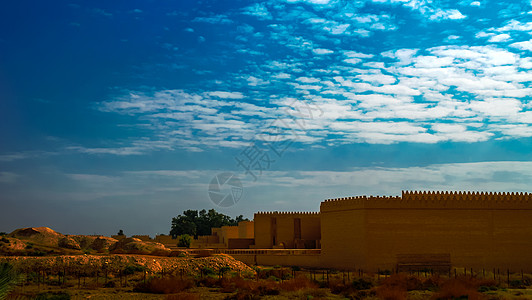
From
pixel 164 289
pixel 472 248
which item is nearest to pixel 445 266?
pixel 472 248

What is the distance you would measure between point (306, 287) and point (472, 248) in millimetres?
14436

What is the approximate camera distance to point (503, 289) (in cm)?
2355

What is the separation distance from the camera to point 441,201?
32.3m

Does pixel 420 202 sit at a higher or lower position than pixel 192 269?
higher

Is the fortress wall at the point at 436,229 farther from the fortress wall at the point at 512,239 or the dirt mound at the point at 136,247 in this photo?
the dirt mound at the point at 136,247

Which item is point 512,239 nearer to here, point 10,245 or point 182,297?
point 182,297

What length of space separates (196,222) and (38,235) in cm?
4369

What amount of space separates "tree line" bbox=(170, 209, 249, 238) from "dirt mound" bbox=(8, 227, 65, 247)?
37227 millimetres

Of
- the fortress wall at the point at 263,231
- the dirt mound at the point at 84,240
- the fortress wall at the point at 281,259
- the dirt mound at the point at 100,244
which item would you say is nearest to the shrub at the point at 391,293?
the fortress wall at the point at 281,259

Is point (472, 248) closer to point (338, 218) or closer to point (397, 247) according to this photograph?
point (397, 247)

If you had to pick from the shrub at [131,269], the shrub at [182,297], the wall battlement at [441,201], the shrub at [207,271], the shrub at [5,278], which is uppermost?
the wall battlement at [441,201]

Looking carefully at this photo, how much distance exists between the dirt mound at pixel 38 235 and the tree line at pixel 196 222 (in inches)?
1466

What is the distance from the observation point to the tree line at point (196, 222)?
246 ft

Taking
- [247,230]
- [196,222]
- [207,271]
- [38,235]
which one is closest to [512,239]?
[207,271]
